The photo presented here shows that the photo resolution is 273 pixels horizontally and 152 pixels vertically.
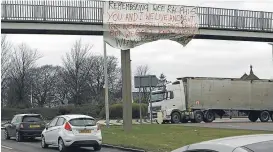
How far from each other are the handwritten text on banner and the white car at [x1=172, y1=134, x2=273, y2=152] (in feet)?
63.1

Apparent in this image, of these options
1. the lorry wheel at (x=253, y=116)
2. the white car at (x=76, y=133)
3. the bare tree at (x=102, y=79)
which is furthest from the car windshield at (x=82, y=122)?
the bare tree at (x=102, y=79)

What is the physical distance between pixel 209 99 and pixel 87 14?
20335 mm

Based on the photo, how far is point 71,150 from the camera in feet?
62.0

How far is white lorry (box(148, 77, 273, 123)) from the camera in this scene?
3994cm

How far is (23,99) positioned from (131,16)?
178ft

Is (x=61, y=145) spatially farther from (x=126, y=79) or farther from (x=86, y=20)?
(x=126, y=79)

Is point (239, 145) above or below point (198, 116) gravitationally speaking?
above

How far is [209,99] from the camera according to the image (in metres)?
41.0

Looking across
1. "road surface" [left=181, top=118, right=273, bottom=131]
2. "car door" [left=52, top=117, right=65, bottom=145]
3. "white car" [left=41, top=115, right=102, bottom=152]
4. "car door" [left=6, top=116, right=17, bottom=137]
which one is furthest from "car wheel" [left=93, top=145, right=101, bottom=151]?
"road surface" [left=181, top=118, right=273, bottom=131]

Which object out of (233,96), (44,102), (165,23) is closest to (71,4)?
(165,23)

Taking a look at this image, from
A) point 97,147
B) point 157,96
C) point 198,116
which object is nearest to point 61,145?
point 97,147

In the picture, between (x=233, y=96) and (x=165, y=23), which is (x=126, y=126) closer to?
(x=165, y=23)

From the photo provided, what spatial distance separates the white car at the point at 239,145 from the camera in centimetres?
395

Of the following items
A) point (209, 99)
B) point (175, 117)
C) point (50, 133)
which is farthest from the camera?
point (209, 99)
